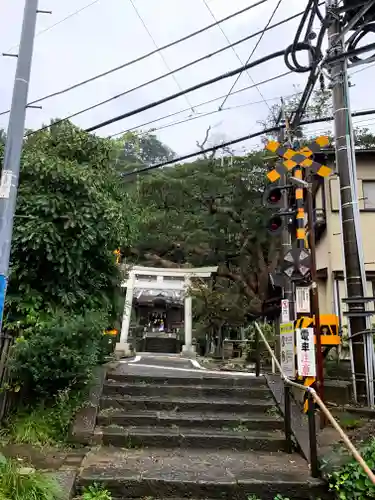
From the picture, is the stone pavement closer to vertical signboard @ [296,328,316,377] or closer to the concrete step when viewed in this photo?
the concrete step

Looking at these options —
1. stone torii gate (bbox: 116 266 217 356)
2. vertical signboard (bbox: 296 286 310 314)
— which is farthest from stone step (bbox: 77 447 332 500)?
stone torii gate (bbox: 116 266 217 356)

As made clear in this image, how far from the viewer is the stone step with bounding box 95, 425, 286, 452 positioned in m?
5.10

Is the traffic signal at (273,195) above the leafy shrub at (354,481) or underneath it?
above

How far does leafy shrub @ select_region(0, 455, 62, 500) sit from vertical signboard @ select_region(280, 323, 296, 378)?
3.77 metres

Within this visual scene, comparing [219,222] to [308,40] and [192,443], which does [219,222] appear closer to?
[308,40]

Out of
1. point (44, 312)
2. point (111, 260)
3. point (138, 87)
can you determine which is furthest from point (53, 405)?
point (138, 87)

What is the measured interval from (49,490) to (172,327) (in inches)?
1090

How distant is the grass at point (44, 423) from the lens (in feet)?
16.2

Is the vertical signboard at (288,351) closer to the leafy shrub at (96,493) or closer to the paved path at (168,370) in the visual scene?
the paved path at (168,370)

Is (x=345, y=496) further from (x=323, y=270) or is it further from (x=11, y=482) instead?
(x=323, y=270)

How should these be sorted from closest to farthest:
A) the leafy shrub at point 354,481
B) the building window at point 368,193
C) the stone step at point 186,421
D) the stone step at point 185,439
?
the leafy shrub at point 354,481, the stone step at point 185,439, the stone step at point 186,421, the building window at point 368,193

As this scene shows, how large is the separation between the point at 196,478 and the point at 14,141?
393 centimetres

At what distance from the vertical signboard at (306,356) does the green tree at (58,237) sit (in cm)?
350

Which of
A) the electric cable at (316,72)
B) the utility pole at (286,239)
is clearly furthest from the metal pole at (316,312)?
the electric cable at (316,72)
